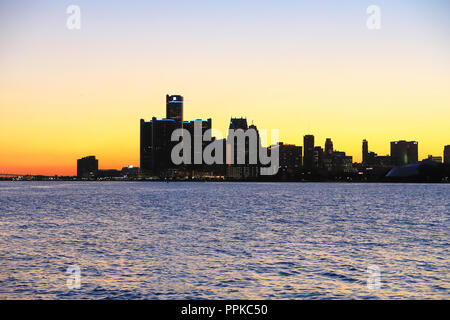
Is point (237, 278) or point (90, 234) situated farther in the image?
→ point (90, 234)

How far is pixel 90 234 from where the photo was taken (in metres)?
50.0

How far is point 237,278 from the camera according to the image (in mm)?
26750

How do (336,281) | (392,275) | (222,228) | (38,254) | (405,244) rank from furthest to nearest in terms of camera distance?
(222,228)
(405,244)
(38,254)
(392,275)
(336,281)
